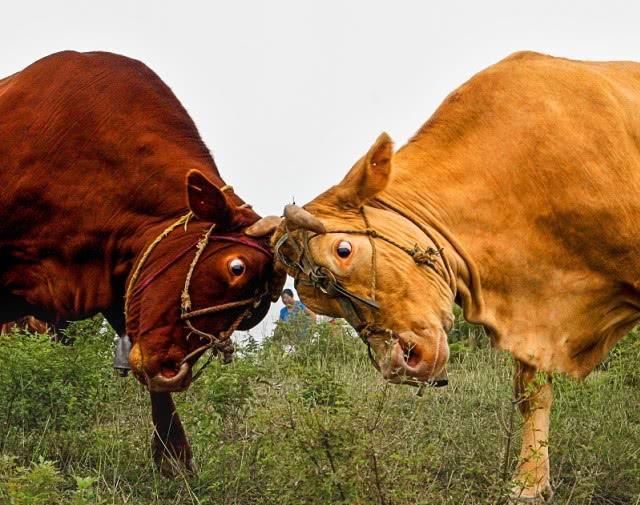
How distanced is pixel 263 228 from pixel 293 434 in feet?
3.33

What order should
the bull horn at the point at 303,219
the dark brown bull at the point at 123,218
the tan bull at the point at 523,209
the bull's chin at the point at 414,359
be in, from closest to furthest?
the bull's chin at the point at 414,359 < the bull horn at the point at 303,219 < the tan bull at the point at 523,209 < the dark brown bull at the point at 123,218

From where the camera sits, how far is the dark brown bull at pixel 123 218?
6.37 metres

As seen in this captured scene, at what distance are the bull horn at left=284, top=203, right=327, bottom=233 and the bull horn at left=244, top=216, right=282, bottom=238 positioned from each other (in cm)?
34

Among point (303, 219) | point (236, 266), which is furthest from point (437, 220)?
point (236, 266)

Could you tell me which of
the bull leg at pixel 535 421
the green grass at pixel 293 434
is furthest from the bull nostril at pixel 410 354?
the bull leg at pixel 535 421

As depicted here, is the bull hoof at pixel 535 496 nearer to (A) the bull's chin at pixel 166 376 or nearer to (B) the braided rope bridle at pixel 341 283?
(B) the braided rope bridle at pixel 341 283

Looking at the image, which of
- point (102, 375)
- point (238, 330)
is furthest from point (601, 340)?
point (102, 375)

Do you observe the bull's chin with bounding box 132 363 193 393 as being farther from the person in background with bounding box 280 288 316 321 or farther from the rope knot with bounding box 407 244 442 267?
the person in background with bounding box 280 288 316 321

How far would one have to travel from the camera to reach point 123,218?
6.70 m

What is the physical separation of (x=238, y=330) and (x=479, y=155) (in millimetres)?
1413

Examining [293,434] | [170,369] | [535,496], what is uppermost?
[170,369]

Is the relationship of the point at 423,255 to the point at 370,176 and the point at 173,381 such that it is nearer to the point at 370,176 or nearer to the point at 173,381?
the point at 370,176

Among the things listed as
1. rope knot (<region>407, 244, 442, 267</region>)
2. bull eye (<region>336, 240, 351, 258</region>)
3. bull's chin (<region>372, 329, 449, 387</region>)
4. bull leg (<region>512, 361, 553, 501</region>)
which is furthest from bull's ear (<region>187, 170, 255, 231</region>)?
bull leg (<region>512, 361, 553, 501</region>)

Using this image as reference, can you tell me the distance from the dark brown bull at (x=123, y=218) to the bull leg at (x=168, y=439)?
2.52 feet
